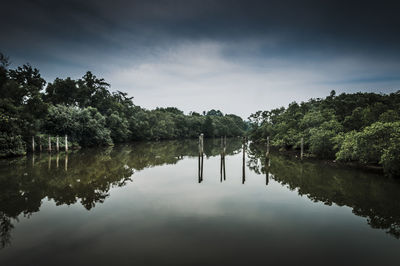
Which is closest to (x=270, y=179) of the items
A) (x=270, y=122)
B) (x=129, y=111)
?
(x=270, y=122)

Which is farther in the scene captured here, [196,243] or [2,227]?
[2,227]

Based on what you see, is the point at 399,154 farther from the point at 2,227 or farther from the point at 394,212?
the point at 2,227

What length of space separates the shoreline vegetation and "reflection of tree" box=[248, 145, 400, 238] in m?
1.45

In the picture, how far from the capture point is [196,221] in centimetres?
741

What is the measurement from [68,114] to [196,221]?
28909 mm

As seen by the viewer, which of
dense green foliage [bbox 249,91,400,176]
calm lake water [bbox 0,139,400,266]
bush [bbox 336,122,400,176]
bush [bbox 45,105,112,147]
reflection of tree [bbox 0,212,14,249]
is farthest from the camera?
bush [bbox 45,105,112,147]

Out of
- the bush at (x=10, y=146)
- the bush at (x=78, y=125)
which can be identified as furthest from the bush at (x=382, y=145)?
the bush at (x=78, y=125)

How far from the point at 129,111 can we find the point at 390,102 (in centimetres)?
4311

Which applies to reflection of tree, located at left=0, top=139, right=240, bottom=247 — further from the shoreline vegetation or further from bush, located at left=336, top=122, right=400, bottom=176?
bush, located at left=336, top=122, right=400, bottom=176

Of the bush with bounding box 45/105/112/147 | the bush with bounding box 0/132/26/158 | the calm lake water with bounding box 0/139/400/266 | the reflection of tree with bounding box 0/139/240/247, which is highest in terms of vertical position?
the bush with bounding box 45/105/112/147

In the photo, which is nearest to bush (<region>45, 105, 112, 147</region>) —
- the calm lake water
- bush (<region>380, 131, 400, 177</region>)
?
the calm lake water

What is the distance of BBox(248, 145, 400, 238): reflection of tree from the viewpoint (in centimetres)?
805

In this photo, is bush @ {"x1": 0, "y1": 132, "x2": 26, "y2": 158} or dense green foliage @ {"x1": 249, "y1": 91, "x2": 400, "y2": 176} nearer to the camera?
dense green foliage @ {"x1": 249, "y1": 91, "x2": 400, "y2": 176}

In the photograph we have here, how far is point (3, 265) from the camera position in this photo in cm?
476
